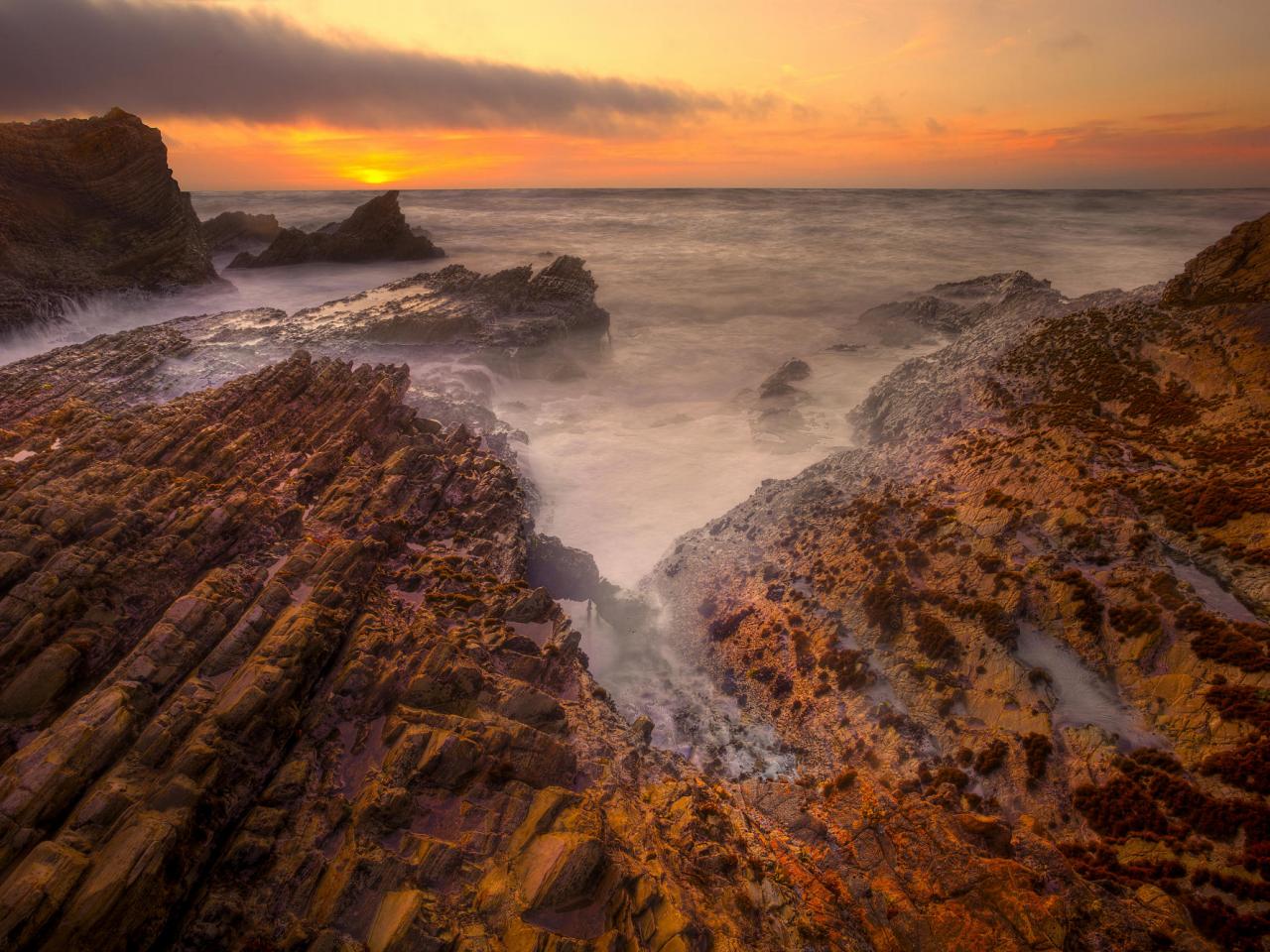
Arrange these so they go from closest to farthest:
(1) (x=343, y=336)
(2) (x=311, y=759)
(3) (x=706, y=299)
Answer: (2) (x=311, y=759), (1) (x=343, y=336), (3) (x=706, y=299)

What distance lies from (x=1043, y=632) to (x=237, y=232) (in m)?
81.6

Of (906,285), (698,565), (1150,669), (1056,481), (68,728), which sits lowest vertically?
(698,565)

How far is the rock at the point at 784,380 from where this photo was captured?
36219mm

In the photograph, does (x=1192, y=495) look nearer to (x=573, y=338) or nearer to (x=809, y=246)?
(x=573, y=338)

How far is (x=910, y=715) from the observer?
1329cm

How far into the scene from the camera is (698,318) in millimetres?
56156

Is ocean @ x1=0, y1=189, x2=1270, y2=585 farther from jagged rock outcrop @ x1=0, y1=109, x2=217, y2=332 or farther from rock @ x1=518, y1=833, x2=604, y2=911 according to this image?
rock @ x1=518, y1=833, x2=604, y2=911

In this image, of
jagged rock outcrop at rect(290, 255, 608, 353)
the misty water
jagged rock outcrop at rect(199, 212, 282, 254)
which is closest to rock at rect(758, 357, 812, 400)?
the misty water

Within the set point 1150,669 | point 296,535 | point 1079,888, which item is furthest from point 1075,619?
point 296,535

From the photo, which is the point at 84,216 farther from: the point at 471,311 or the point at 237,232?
the point at 471,311

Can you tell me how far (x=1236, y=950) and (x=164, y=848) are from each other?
49.7ft

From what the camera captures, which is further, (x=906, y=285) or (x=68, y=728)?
(x=906, y=285)

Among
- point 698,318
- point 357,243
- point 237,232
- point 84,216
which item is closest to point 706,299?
point 698,318

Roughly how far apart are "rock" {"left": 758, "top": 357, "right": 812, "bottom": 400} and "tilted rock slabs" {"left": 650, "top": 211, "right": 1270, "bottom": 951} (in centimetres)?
1399
